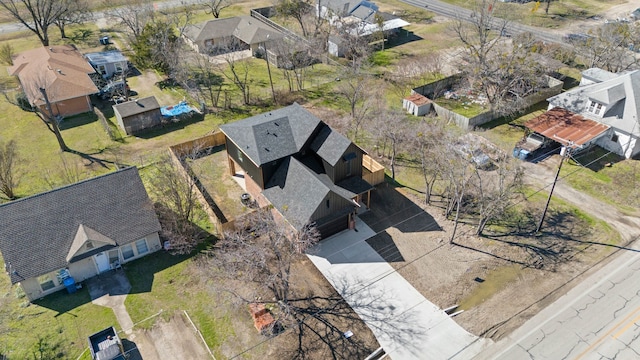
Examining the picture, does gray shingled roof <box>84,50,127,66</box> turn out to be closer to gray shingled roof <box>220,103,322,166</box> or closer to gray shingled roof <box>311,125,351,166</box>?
gray shingled roof <box>220,103,322,166</box>

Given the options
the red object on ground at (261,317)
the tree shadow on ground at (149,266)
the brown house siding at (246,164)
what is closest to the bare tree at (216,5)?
the brown house siding at (246,164)

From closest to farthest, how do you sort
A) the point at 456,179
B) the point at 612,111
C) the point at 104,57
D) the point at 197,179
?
1. the point at 456,179
2. the point at 197,179
3. the point at 612,111
4. the point at 104,57

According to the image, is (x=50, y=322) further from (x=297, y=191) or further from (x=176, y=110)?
(x=176, y=110)

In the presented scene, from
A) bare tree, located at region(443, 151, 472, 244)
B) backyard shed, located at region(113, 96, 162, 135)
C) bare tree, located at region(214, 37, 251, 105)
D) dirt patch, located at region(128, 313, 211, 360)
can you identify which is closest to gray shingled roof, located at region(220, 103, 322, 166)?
bare tree, located at region(443, 151, 472, 244)

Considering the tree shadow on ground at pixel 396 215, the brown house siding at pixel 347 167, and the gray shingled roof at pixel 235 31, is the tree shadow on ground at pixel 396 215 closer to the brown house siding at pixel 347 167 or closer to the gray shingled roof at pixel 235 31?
the brown house siding at pixel 347 167

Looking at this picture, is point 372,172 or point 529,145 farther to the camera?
point 529,145

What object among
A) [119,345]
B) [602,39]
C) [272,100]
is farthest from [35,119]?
[602,39]

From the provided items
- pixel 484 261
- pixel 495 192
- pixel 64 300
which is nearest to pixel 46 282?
pixel 64 300
